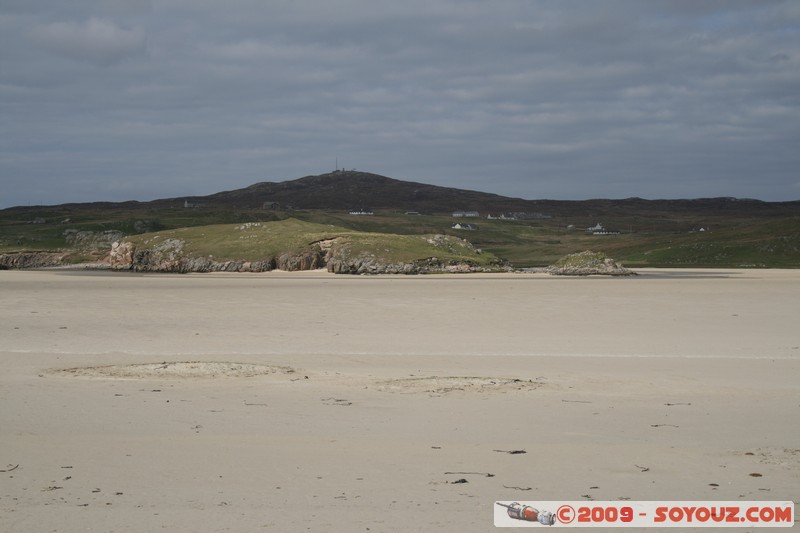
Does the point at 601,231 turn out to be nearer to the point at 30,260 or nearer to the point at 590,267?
the point at 590,267

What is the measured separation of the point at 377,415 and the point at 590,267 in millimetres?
31053

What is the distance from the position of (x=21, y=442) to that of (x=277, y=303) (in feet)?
47.6

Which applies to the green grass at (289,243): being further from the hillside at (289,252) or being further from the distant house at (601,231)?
the distant house at (601,231)

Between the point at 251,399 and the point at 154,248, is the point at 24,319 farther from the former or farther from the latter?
the point at 154,248

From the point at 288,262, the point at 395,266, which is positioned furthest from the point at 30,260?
the point at 395,266

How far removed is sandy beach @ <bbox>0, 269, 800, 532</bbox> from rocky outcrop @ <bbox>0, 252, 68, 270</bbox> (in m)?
28.7

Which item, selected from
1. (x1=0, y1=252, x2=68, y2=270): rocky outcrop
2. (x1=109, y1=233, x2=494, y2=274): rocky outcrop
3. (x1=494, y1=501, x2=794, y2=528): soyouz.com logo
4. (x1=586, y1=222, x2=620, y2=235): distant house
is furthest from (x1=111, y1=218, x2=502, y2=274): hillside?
(x1=586, y1=222, x2=620, y2=235): distant house

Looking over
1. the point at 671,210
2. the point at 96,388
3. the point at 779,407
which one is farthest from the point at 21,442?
the point at 671,210

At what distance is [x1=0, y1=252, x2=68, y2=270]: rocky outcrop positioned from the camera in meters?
45.9

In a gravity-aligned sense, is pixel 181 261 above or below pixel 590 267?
above

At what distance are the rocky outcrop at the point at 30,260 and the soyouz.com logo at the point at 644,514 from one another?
45.7 meters

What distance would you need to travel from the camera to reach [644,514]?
566cm

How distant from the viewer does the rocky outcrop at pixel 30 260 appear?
45.9m

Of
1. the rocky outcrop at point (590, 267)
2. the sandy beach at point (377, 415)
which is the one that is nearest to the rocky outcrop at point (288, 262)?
the rocky outcrop at point (590, 267)
